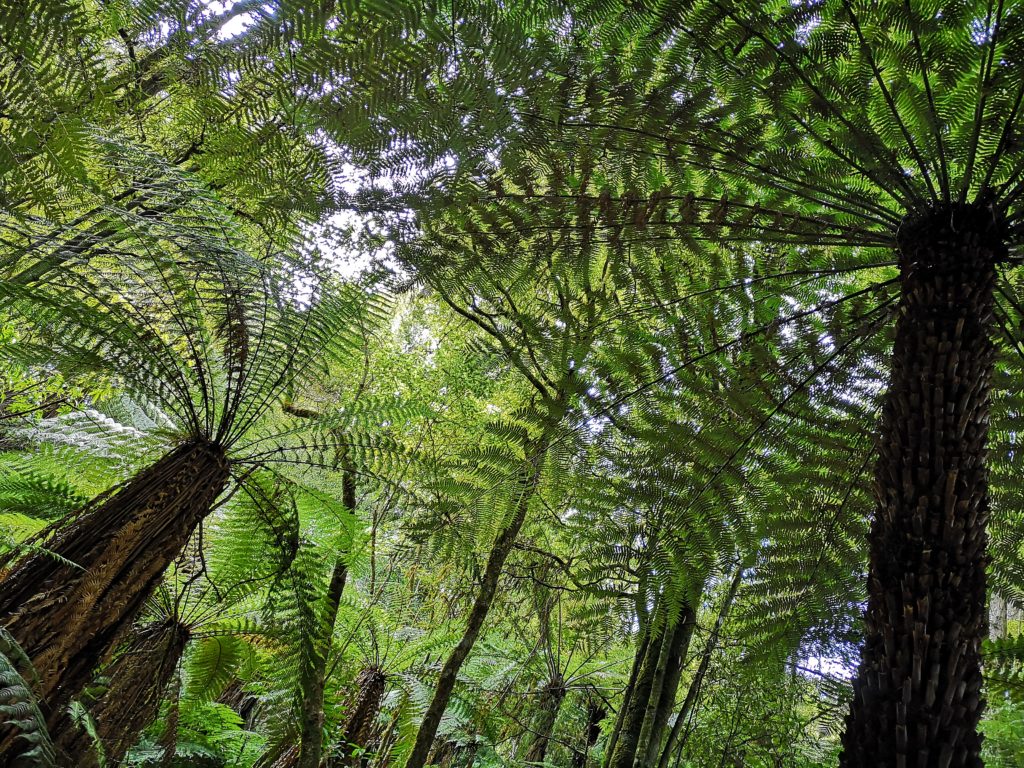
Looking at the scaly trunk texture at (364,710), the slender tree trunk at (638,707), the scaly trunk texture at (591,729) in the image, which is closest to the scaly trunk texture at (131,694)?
the slender tree trunk at (638,707)

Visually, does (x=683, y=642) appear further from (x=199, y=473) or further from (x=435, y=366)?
(x=435, y=366)

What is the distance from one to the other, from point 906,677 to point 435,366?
175 inches

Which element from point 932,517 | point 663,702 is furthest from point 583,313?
point 663,702

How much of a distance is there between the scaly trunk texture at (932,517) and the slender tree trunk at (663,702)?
1.72 metres

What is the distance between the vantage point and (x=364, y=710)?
4.80m

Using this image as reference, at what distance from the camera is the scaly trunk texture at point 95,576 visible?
141cm

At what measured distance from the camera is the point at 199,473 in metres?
1.83

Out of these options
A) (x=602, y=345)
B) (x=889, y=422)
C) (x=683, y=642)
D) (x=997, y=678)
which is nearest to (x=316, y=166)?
(x=602, y=345)

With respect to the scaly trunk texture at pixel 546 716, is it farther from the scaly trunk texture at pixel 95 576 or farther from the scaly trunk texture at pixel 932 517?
the scaly trunk texture at pixel 932 517

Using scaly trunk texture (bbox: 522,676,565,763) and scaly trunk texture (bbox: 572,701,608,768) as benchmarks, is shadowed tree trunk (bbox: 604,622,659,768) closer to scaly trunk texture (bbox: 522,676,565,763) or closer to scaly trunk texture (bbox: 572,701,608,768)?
scaly trunk texture (bbox: 522,676,565,763)

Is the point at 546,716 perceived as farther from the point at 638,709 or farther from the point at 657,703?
the point at 657,703

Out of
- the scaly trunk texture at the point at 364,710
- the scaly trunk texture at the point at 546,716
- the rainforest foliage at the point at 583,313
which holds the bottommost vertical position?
the scaly trunk texture at the point at 364,710

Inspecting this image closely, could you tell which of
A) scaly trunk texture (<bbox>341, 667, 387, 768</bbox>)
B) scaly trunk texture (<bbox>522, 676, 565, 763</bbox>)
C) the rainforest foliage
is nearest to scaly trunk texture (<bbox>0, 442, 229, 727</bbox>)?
the rainforest foliage

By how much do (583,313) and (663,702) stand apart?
183 centimetres
